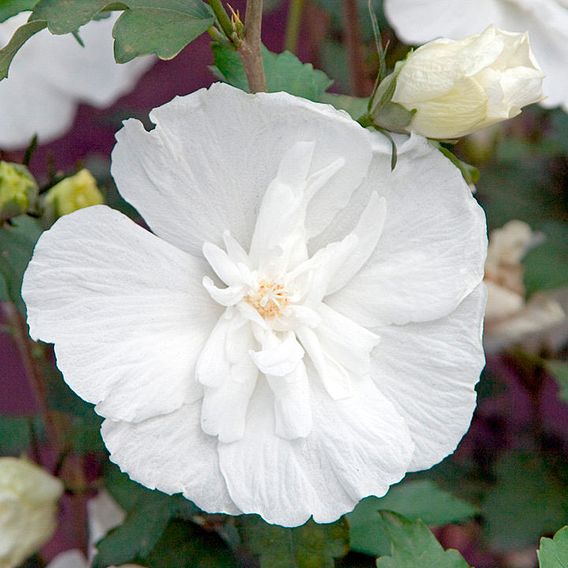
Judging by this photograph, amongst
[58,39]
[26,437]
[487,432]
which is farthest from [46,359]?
[487,432]

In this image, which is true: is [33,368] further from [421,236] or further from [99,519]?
[421,236]

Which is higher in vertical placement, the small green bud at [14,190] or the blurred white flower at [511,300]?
the small green bud at [14,190]

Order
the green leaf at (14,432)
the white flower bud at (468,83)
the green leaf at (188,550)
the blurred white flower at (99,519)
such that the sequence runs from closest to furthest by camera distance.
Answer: the white flower bud at (468,83), the green leaf at (188,550), the blurred white flower at (99,519), the green leaf at (14,432)

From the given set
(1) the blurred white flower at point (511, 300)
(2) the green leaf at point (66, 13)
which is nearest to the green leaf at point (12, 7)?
(2) the green leaf at point (66, 13)

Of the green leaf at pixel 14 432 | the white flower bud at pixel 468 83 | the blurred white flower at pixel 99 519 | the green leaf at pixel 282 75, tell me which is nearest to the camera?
the white flower bud at pixel 468 83

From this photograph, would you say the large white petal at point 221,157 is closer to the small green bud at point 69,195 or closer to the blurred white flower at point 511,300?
the small green bud at point 69,195

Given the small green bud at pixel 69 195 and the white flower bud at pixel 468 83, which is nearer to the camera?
the white flower bud at pixel 468 83
